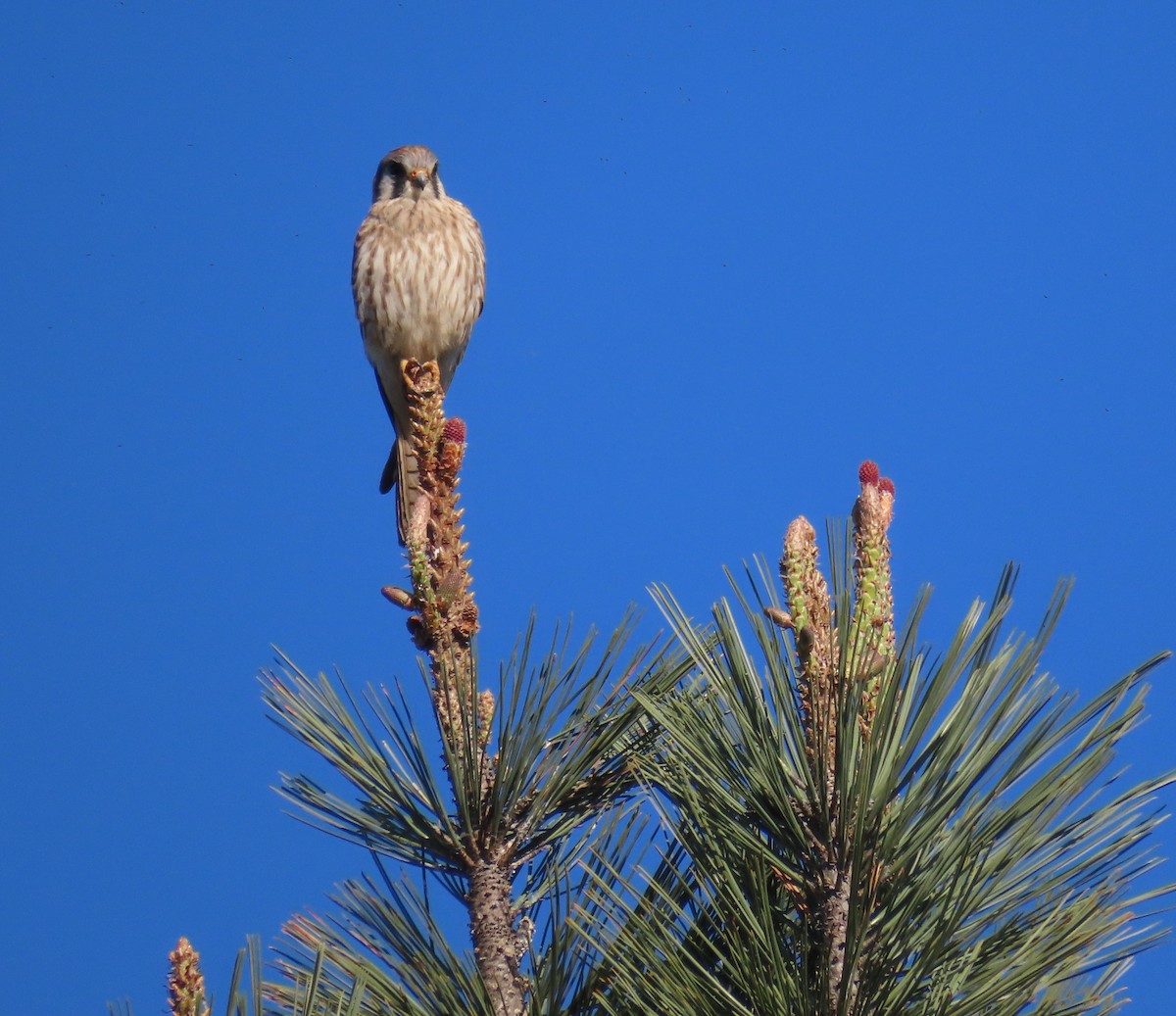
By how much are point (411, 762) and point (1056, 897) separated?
913 millimetres

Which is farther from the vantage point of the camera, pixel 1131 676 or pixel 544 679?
pixel 544 679

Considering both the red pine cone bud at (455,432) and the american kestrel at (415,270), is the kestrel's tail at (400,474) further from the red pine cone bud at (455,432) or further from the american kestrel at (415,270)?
the red pine cone bud at (455,432)

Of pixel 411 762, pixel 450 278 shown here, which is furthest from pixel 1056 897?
pixel 450 278

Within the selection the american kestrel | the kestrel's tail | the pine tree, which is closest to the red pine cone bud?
the pine tree

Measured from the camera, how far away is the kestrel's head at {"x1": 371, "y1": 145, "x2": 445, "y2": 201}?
5285mm

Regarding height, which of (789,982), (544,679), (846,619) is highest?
(544,679)

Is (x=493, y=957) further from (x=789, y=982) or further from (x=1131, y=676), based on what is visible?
(x=1131, y=676)

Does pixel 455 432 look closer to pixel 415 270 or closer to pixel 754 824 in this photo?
pixel 754 824

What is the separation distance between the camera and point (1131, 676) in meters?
1.53

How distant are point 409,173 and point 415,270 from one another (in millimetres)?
469

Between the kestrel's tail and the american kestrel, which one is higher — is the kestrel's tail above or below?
below

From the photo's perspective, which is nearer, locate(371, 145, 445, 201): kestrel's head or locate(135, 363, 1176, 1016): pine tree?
locate(135, 363, 1176, 1016): pine tree

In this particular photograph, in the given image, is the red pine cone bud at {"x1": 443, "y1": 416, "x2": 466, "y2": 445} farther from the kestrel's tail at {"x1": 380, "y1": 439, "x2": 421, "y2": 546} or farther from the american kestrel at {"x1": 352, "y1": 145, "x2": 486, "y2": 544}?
the american kestrel at {"x1": 352, "y1": 145, "x2": 486, "y2": 544}

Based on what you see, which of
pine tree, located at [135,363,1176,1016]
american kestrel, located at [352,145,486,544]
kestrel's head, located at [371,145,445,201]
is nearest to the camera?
pine tree, located at [135,363,1176,1016]
